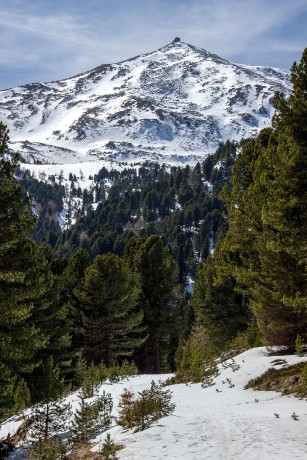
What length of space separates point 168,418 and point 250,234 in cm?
1136

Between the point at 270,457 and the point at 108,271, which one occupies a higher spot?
the point at 108,271

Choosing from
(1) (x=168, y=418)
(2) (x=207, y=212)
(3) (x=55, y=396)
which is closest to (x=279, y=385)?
(1) (x=168, y=418)

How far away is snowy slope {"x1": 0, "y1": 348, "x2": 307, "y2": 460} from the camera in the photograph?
301 inches

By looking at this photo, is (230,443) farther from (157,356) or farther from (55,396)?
(157,356)

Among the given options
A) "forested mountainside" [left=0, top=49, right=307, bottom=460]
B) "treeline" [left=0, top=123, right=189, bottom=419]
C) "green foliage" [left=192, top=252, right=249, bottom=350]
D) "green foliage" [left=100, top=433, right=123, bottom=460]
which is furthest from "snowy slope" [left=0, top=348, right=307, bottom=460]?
"green foliage" [left=192, top=252, right=249, bottom=350]

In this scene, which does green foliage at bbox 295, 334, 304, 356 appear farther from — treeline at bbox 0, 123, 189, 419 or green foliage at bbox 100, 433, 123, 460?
green foliage at bbox 100, 433, 123, 460

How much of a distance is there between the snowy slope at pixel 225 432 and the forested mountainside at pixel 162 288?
3.26ft

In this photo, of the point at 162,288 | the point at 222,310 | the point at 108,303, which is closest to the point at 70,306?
the point at 108,303

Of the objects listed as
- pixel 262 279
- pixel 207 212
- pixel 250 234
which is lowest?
pixel 262 279

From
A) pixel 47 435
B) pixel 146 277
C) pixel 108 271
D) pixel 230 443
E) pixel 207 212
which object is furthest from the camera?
pixel 207 212

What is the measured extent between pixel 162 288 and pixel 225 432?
27.5 meters

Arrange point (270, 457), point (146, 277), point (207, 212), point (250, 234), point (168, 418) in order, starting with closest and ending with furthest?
point (270, 457) < point (168, 418) < point (250, 234) < point (146, 277) < point (207, 212)

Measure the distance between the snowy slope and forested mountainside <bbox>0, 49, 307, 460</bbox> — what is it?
3.26 feet

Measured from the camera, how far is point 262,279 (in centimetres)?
1812
